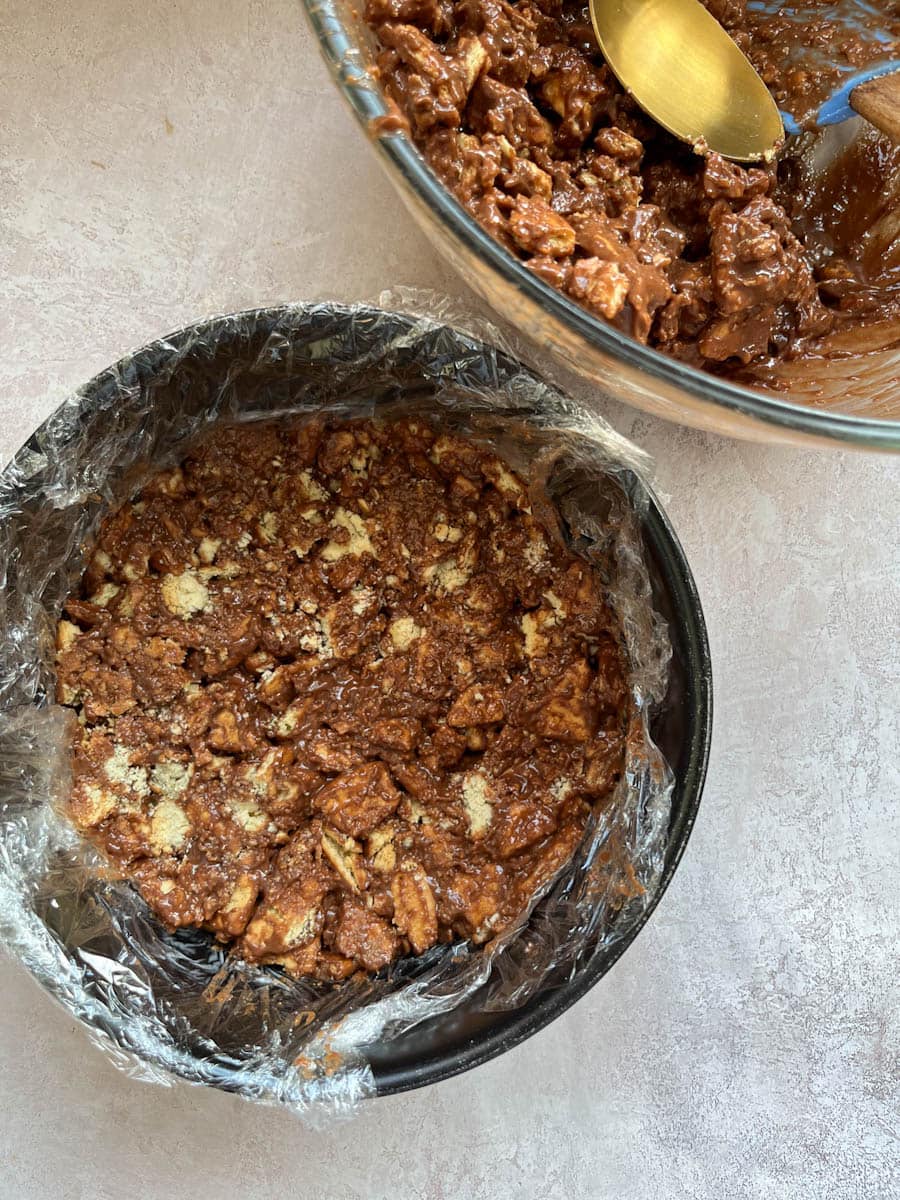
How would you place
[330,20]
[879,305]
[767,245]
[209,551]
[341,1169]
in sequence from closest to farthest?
[330,20], [767,245], [879,305], [209,551], [341,1169]

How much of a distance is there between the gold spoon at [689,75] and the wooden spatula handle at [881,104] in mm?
82

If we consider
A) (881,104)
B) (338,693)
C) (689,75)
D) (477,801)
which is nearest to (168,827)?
(338,693)

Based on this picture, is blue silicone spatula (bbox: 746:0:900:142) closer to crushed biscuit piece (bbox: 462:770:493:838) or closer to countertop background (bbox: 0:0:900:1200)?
countertop background (bbox: 0:0:900:1200)

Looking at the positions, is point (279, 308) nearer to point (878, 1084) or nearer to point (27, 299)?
point (27, 299)

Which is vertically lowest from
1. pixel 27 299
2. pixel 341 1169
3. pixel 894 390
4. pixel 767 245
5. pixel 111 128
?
pixel 341 1169

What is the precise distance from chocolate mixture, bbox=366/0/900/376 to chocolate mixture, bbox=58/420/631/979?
1.06 feet

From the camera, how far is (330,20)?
0.80 metres

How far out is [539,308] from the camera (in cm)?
76

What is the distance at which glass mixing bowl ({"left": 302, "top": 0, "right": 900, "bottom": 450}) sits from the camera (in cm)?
75

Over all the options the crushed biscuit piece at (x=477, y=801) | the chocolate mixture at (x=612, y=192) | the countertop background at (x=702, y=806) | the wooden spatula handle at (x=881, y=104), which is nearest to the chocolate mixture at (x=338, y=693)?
the crushed biscuit piece at (x=477, y=801)

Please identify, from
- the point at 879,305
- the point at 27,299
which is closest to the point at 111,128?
the point at 27,299

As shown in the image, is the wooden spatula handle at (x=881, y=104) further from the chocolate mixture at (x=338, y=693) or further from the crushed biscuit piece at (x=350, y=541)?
the crushed biscuit piece at (x=350, y=541)

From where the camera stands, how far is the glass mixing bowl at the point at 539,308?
0.75 m

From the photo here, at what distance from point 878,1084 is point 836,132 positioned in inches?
47.6
